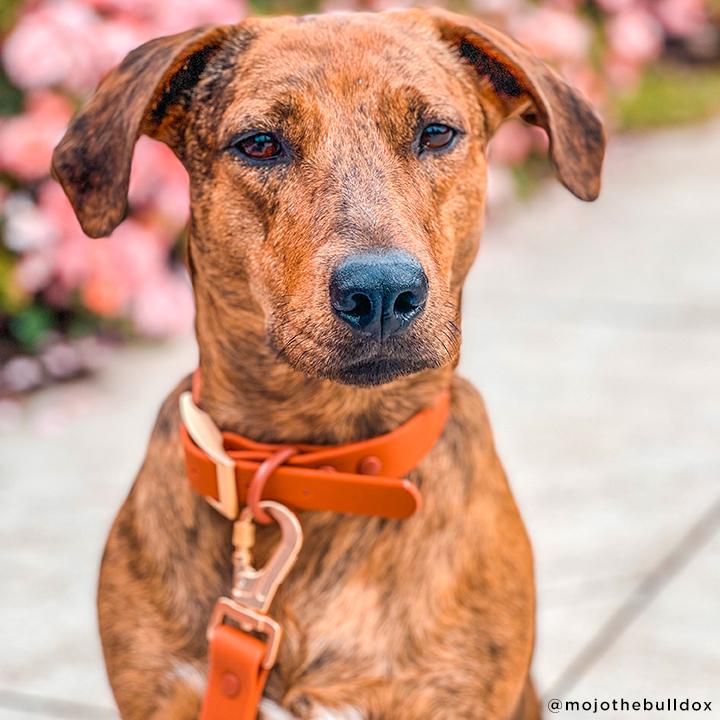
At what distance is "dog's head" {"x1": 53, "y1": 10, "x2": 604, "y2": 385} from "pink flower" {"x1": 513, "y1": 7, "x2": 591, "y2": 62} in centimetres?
511

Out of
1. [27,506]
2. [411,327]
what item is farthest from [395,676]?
[27,506]

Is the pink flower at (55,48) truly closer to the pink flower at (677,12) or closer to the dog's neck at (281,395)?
the dog's neck at (281,395)

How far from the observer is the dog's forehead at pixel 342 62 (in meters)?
2.84

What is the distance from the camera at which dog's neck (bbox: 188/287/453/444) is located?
9.68 ft

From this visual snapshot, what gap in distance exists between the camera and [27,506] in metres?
5.08

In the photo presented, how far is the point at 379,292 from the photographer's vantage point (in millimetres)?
2514

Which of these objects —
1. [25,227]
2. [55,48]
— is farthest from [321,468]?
[55,48]

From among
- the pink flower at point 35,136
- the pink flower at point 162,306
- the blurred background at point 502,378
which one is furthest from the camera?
the pink flower at point 162,306

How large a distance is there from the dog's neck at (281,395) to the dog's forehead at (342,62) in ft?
1.49

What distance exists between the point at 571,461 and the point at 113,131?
2942mm

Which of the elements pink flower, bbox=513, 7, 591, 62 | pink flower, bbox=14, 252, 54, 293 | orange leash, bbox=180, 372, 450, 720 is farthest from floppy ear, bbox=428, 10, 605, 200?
pink flower, bbox=513, 7, 591, 62

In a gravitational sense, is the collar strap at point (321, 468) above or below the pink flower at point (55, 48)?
above

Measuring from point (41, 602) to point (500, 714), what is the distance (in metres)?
2.02

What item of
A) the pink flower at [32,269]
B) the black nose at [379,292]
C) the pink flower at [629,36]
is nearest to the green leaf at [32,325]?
the pink flower at [32,269]
